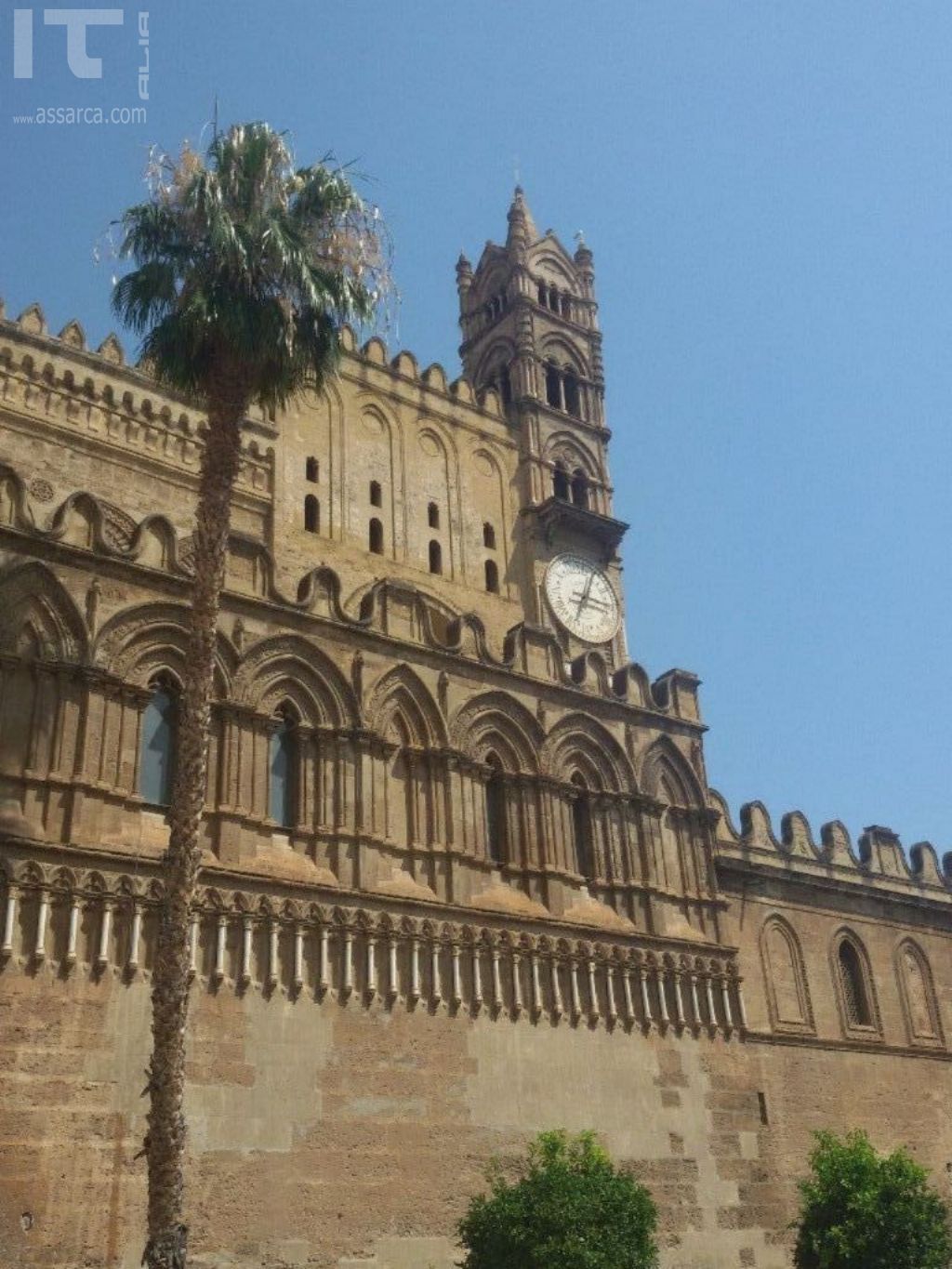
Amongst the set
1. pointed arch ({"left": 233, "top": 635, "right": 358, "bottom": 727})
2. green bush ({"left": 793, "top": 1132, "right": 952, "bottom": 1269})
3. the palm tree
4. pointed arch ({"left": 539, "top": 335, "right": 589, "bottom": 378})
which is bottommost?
green bush ({"left": 793, "top": 1132, "right": 952, "bottom": 1269})

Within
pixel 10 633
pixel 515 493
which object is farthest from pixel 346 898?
pixel 515 493

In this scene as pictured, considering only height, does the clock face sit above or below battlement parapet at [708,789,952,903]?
above

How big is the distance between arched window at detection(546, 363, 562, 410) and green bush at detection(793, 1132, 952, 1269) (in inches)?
921

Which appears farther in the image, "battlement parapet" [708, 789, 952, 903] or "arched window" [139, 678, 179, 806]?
"battlement parapet" [708, 789, 952, 903]

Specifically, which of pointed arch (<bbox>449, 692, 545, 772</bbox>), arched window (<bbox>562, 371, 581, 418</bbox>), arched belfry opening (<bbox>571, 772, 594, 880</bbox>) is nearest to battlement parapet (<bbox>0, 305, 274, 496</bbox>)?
pointed arch (<bbox>449, 692, 545, 772</bbox>)

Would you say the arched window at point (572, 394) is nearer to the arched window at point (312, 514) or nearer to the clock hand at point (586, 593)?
the clock hand at point (586, 593)

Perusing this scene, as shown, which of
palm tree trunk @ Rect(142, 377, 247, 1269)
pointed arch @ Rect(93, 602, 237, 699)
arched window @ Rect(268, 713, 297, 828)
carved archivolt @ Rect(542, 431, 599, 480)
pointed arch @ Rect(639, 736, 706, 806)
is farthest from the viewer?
carved archivolt @ Rect(542, 431, 599, 480)

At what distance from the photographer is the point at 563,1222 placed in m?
16.8

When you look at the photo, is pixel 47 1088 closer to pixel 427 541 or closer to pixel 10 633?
pixel 10 633

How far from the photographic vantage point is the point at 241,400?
1753cm

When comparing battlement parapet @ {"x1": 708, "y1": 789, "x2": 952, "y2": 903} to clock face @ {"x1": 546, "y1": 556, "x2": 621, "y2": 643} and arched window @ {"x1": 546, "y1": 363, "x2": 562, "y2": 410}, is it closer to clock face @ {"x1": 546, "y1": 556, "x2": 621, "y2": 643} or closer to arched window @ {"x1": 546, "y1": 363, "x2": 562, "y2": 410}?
clock face @ {"x1": 546, "y1": 556, "x2": 621, "y2": 643}

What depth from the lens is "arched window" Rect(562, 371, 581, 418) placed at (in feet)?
131

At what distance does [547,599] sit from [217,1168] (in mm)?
19694

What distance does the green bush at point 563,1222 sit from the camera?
16734 mm
